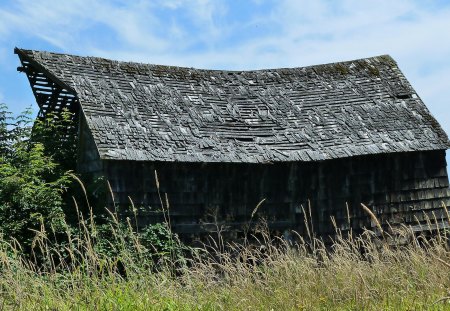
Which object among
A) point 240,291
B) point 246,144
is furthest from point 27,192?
point 240,291

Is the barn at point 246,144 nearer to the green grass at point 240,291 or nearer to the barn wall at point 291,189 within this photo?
the barn wall at point 291,189

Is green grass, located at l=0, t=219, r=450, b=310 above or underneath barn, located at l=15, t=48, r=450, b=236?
underneath

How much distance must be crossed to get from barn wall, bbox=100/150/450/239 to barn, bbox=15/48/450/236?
26 millimetres

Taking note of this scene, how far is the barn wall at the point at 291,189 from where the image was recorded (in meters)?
15.5

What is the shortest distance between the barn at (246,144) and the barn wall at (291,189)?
0.03 m

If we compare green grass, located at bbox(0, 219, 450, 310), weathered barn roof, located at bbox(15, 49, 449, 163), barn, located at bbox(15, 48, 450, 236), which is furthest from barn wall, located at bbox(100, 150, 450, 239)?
green grass, located at bbox(0, 219, 450, 310)

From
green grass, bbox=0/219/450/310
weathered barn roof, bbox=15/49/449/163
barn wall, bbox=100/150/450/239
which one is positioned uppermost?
weathered barn roof, bbox=15/49/449/163

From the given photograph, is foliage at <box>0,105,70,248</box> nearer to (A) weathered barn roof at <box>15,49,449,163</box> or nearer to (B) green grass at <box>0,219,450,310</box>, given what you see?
(A) weathered barn roof at <box>15,49,449,163</box>

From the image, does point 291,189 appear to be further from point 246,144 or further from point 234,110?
point 234,110

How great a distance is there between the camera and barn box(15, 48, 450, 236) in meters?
15.7

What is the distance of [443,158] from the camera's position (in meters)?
18.5

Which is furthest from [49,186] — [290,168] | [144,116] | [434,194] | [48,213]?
[434,194]

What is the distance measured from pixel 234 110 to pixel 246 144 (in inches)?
72.3

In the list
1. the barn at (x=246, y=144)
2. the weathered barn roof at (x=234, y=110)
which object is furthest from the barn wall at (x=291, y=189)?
the weathered barn roof at (x=234, y=110)
